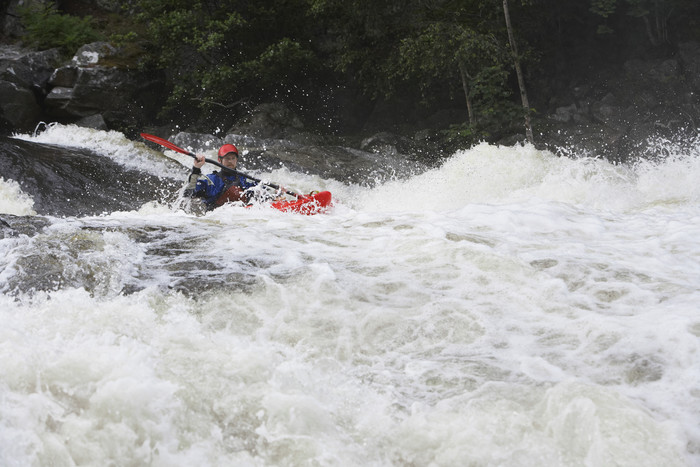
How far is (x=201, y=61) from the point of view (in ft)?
46.6

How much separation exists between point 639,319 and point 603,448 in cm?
109

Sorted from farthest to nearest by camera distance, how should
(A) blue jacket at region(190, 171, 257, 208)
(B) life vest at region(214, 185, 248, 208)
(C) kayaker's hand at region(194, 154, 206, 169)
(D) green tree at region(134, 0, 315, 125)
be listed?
(D) green tree at region(134, 0, 315, 125) → (B) life vest at region(214, 185, 248, 208) → (A) blue jacket at region(190, 171, 257, 208) → (C) kayaker's hand at region(194, 154, 206, 169)

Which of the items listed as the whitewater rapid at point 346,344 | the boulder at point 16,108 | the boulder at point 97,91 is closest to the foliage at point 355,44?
the boulder at point 97,91

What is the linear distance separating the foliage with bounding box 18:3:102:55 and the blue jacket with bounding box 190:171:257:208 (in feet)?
29.0

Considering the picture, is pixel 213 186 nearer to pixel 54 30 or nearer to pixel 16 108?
pixel 16 108

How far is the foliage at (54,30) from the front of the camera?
13.7m

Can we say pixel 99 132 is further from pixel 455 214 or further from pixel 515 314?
pixel 515 314

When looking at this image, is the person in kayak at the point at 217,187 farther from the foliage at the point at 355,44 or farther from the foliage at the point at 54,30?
the foliage at the point at 54,30

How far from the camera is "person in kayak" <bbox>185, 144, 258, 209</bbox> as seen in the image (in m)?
6.55

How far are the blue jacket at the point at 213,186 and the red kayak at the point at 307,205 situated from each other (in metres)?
0.92

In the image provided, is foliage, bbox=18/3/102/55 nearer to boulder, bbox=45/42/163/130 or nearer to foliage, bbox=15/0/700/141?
foliage, bbox=15/0/700/141

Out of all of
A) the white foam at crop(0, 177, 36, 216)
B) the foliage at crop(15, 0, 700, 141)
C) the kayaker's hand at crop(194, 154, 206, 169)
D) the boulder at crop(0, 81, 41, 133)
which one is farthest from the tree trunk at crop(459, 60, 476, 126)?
the boulder at crop(0, 81, 41, 133)

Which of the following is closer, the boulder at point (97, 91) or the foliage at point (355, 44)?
the foliage at point (355, 44)

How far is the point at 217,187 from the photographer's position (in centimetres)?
676
